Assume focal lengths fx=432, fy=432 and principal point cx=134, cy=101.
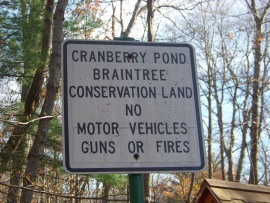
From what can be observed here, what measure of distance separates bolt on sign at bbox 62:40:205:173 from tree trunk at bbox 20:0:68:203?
15.2 feet

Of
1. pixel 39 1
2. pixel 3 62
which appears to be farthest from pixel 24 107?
pixel 39 1

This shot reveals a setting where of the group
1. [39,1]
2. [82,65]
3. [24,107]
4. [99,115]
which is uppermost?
[39,1]

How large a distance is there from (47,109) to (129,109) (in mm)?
5134

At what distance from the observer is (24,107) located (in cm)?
834

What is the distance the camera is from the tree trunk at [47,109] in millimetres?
6470

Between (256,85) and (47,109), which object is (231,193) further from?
(256,85)

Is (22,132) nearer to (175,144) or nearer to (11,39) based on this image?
(11,39)

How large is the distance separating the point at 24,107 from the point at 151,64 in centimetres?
681

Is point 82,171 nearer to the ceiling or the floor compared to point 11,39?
nearer to the floor

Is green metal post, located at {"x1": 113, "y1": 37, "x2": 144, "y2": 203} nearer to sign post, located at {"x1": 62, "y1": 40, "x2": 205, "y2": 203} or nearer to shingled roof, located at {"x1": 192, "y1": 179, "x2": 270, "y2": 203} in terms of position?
sign post, located at {"x1": 62, "y1": 40, "x2": 205, "y2": 203}

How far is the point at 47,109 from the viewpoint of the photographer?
22.1 ft

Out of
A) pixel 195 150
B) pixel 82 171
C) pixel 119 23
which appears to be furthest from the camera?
pixel 119 23

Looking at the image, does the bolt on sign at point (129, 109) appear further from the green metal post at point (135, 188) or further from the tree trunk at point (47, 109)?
the tree trunk at point (47, 109)

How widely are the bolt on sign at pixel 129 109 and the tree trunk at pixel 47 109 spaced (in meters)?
4.64
